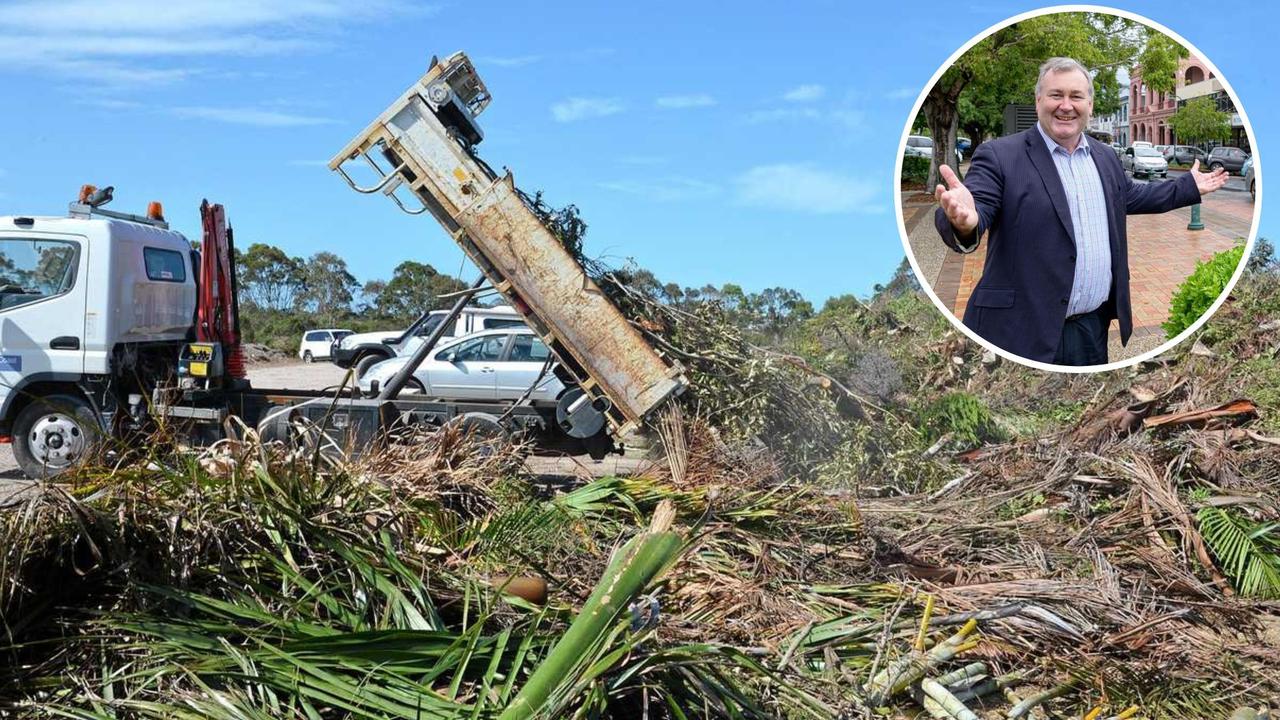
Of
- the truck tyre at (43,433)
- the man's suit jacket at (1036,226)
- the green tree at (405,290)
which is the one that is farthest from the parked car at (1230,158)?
the green tree at (405,290)

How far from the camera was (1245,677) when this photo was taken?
17.5 feet

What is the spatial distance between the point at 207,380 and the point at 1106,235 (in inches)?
340

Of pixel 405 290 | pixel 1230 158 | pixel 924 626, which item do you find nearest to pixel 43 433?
pixel 924 626

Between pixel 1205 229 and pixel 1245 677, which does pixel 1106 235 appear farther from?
pixel 1245 677

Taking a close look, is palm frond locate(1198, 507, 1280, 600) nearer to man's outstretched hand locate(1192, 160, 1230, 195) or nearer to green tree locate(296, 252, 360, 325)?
man's outstretched hand locate(1192, 160, 1230, 195)

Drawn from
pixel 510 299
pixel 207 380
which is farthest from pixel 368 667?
pixel 207 380

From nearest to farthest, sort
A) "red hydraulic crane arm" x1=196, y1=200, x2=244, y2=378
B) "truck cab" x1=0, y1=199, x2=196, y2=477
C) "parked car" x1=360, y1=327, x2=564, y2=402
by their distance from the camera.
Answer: "truck cab" x1=0, y1=199, x2=196, y2=477, "red hydraulic crane arm" x1=196, y1=200, x2=244, y2=378, "parked car" x1=360, y1=327, x2=564, y2=402

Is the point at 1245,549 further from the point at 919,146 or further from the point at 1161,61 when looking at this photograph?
the point at 919,146

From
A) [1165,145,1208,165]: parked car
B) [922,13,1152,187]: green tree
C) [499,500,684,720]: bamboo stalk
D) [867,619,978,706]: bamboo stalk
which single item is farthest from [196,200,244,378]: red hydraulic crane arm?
[1165,145,1208,165]: parked car

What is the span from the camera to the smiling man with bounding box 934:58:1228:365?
179 inches

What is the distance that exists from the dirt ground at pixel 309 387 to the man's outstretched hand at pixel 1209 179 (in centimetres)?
418

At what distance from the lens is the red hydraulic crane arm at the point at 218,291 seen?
1110cm

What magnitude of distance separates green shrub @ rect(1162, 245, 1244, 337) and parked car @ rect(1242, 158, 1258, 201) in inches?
13.9

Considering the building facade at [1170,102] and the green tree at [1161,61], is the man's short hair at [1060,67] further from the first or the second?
the green tree at [1161,61]
